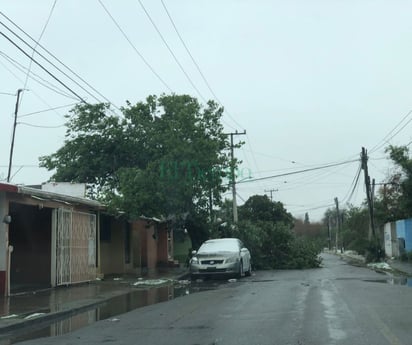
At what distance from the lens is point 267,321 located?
388 inches

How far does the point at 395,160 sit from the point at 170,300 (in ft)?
67.8

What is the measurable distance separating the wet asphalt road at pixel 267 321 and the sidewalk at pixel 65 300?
149 cm

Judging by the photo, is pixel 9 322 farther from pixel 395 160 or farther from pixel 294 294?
pixel 395 160

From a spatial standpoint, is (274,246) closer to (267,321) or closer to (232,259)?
(232,259)

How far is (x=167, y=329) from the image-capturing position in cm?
957

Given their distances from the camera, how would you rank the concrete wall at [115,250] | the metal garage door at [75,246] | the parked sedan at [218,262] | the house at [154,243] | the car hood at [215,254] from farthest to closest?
the house at [154,243]
the concrete wall at [115,250]
the car hood at [215,254]
the parked sedan at [218,262]
the metal garage door at [75,246]

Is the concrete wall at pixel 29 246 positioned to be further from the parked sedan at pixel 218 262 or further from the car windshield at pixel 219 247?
the car windshield at pixel 219 247

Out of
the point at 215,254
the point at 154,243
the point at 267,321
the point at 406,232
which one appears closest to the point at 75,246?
the point at 215,254

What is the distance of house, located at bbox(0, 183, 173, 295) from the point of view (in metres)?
16.1

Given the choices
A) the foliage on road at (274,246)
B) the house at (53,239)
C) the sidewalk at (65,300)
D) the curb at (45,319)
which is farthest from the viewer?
the foliage on road at (274,246)

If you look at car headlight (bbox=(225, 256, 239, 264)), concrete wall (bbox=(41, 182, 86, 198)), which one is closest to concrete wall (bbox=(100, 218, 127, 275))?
concrete wall (bbox=(41, 182, 86, 198))

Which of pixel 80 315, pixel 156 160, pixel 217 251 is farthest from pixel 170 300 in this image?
pixel 156 160

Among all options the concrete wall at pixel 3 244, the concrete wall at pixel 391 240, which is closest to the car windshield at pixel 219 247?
the concrete wall at pixel 3 244

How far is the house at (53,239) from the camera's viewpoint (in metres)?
16.1
